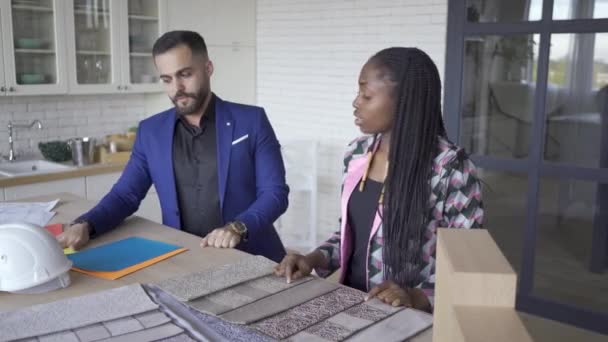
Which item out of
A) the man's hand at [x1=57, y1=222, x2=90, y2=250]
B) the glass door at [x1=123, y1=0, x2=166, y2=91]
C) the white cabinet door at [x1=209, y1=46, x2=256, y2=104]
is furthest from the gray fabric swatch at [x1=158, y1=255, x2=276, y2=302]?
the white cabinet door at [x1=209, y1=46, x2=256, y2=104]

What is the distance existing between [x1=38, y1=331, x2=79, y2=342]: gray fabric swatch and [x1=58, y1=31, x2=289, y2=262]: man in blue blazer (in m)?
0.93

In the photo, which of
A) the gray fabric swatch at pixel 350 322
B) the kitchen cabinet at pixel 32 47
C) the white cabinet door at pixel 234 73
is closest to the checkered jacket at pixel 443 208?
the gray fabric swatch at pixel 350 322

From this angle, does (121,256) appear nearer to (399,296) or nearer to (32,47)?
(399,296)

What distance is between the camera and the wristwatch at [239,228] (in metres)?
1.86

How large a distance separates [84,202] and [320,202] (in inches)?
96.0

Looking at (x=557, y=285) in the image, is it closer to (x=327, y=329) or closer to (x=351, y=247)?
(x=351, y=247)

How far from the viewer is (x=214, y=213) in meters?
2.21

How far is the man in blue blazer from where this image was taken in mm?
2145

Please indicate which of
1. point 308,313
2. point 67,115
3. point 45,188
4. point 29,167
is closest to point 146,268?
point 308,313

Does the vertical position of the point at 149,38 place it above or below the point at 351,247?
above

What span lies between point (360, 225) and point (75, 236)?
0.91m

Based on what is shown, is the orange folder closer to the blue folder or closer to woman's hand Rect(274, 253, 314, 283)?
the blue folder

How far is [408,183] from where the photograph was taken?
1.60 m

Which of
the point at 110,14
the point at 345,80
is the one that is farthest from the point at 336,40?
the point at 110,14
